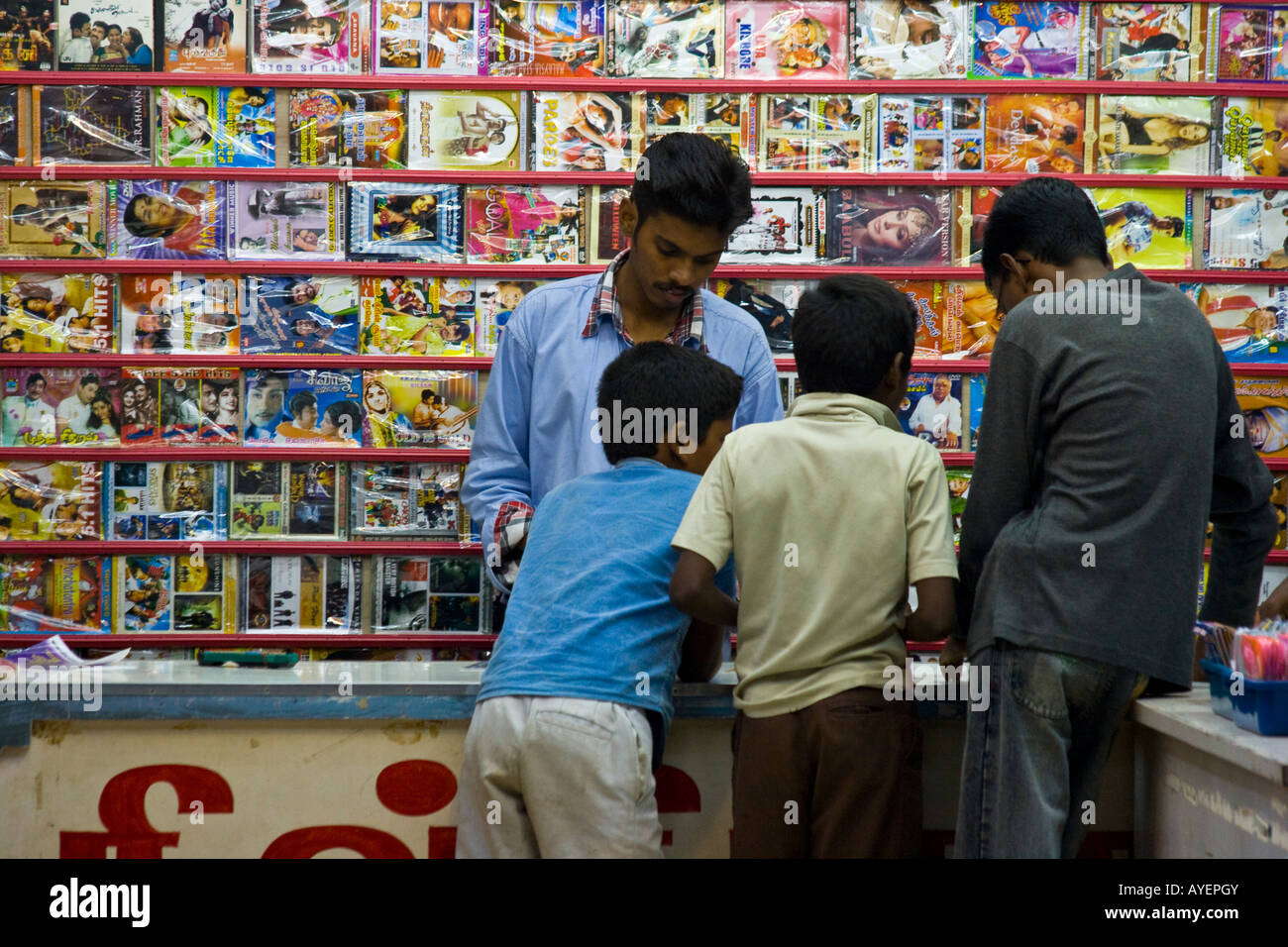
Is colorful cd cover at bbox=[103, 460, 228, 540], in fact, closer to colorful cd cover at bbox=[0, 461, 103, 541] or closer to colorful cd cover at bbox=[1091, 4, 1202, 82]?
colorful cd cover at bbox=[0, 461, 103, 541]

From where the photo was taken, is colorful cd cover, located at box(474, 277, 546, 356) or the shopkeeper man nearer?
the shopkeeper man

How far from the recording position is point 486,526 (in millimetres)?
2363

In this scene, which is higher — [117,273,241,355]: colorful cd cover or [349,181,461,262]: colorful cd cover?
[349,181,461,262]: colorful cd cover

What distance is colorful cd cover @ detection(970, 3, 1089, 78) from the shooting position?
126 inches

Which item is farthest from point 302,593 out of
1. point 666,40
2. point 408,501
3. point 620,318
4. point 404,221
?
point 666,40

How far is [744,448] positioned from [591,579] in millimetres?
308

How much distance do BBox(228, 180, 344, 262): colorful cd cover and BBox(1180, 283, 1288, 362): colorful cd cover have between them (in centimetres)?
226

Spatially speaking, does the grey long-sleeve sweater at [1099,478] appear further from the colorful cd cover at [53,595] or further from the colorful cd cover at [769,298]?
the colorful cd cover at [53,595]

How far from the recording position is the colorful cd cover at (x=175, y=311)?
3158mm

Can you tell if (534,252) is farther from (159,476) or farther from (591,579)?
(591,579)

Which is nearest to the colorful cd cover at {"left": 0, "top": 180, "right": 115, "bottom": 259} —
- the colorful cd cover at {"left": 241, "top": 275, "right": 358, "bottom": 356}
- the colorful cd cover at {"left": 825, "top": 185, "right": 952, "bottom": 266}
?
the colorful cd cover at {"left": 241, "top": 275, "right": 358, "bottom": 356}

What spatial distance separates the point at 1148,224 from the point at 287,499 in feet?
7.85

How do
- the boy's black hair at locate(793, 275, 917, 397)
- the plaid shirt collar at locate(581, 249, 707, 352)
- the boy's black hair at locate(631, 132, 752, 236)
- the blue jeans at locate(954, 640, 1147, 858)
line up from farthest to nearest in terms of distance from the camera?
the plaid shirt collar at locate(581, 249, 707, 352), the boy's black hair at locate(631, 132, 752, 236), the boy's black hair at locate(793, 275, 917, 397), the blue jeans at locate(954, 640, 1147, 858)
